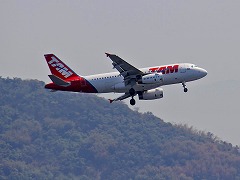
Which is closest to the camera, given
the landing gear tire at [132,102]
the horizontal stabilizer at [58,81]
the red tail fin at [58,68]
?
the horizontal stabilizer at [58,81]

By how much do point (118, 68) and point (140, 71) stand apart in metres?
3.46

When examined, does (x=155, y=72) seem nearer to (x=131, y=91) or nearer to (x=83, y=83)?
(x=131, y=91)

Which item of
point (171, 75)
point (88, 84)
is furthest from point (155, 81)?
point (88, 84)

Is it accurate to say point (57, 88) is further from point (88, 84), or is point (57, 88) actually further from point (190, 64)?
point (190, 64)

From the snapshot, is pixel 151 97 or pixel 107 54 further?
pixel 151 97

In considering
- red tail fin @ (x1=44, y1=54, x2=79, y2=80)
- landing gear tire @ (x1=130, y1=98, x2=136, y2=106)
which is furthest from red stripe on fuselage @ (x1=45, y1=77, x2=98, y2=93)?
landing gear tire @ (x1=130, y1=98, x2=136, y2=106)

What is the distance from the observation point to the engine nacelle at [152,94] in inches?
5374

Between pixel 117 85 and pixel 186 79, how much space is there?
10904 millimetres

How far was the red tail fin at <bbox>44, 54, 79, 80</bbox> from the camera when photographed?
13612 cm

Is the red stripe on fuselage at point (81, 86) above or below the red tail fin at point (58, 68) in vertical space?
below

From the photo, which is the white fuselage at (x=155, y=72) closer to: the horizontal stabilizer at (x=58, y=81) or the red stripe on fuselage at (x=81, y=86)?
the red stripe on fuselage at (x=81, y=86)

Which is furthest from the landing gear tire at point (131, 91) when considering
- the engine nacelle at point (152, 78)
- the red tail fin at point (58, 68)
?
the red tail fin at point (58, 68)

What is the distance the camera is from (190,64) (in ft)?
436

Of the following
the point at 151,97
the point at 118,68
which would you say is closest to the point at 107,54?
the point at 118,68
